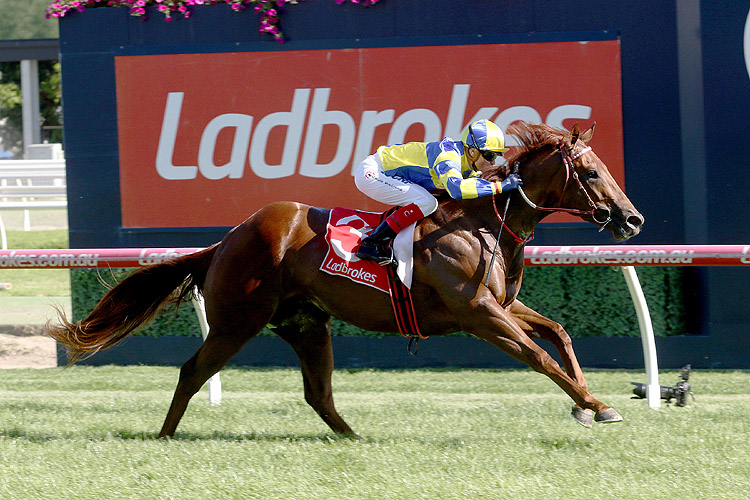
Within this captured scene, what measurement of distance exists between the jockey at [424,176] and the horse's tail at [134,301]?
1.01 metres

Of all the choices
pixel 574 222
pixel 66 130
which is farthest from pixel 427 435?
pixel 66 130

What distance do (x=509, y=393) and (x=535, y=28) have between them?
9.17 ft

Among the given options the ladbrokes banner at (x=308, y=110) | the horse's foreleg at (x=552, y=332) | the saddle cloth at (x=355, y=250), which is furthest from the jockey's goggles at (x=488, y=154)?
the ladbrokes banner at (x=308, y=110)

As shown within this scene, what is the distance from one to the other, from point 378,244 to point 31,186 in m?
15.0

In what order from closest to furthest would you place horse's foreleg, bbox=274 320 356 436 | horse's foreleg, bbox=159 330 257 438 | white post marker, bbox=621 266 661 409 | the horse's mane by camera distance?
the horse's mane
horse's foreleg, bbox=159 330 257 438
horse's foreleg, bbox=274 320 356 436
white post marker, bbox=621 266 661 409

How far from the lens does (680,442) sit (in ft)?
14.7

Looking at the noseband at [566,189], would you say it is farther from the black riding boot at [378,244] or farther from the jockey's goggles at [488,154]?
the black riding boot at [378,244]

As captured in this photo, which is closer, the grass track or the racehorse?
the grass track

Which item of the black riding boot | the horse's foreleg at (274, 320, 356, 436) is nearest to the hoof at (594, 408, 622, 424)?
the black riding boot

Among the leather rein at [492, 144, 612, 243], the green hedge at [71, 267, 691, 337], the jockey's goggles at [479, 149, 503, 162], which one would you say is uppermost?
the jockey's goggles at [479, 149, 503, 162]

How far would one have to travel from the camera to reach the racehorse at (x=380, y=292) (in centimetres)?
442

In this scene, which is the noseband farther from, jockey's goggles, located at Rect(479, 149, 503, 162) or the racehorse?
jockey's goggles, located at Rect(479, 149, 503, 162)

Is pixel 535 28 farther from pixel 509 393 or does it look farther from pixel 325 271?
pixel 325 271

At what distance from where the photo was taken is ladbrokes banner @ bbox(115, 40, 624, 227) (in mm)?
7090
